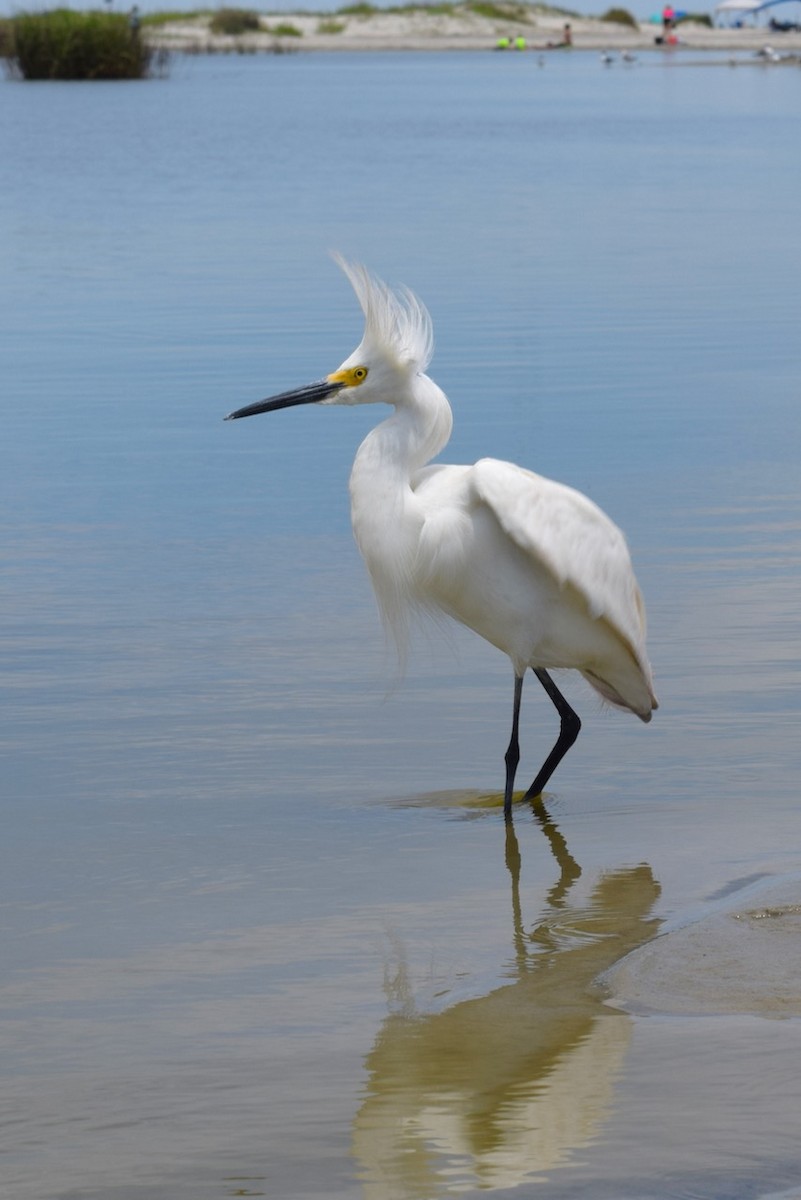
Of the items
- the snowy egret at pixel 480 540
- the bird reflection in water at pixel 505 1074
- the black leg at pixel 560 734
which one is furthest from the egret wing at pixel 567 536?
the bird reflection in water at pixel 505 1074

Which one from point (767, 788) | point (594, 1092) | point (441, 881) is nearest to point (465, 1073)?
point (594, 1092)

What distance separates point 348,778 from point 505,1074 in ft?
6.15

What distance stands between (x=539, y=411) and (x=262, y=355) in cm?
236

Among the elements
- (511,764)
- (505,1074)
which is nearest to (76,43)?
(511,764)

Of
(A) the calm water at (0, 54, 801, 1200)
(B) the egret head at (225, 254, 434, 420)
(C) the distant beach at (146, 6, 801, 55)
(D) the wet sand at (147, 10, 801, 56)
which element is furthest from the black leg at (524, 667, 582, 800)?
(D) the wet sand at (147, 10, 801, 56)

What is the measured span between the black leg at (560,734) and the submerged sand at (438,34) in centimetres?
9486

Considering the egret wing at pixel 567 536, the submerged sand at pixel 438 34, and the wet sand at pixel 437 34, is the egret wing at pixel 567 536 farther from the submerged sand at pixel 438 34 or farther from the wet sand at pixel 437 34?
the submerged sand at pixel 438 34

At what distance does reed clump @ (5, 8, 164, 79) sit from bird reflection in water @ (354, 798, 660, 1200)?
4843 centimetres

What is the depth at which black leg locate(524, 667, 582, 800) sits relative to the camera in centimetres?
519

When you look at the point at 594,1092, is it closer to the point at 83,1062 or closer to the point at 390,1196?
the point at 390,1196

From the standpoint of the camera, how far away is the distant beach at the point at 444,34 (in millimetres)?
103125

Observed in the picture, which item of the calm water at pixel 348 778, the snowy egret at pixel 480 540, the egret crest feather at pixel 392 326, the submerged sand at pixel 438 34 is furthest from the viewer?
the submerged sand at pixel 438 34

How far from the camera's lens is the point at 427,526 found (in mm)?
5039

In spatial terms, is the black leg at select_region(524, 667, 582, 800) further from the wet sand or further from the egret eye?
the wet sand
